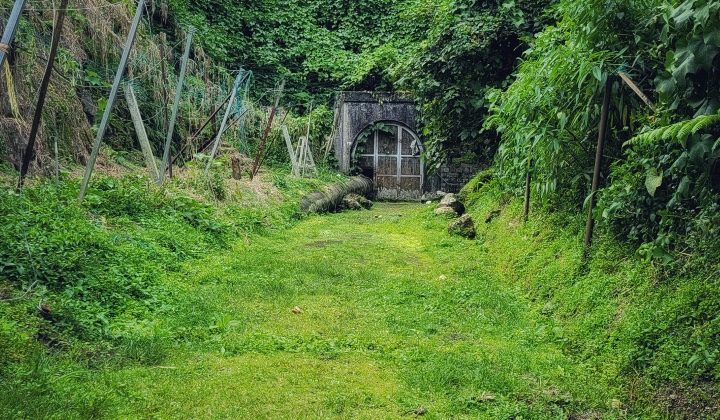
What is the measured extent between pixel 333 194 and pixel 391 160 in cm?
428

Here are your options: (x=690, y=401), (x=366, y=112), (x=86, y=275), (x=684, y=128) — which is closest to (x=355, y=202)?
(x=366, y=112)

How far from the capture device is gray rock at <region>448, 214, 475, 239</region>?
9.60 m

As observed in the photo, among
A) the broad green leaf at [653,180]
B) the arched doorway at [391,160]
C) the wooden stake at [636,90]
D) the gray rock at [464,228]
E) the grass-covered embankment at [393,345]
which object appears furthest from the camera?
the arched doorway at [391,160]

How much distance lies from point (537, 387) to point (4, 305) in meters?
3.61

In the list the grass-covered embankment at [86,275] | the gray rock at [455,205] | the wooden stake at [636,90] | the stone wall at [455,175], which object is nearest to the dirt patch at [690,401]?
the wooden stake at [636,90]

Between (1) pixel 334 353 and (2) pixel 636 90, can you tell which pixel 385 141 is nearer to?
(2) pixel 636 90

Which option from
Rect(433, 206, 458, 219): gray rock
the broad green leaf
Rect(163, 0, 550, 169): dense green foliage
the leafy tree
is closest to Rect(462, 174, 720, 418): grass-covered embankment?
the broad green leaf

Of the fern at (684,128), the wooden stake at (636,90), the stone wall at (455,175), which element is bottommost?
the stone wall at (455,175)

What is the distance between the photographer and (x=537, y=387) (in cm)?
385

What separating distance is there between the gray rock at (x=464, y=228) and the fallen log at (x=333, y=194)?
387 cm

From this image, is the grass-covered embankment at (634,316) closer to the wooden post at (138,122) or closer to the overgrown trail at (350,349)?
the overgrown trail at (350,349)

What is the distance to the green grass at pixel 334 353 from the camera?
140 inches

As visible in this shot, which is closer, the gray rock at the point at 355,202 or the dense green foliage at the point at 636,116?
the dense green foliage at the point at 636,116

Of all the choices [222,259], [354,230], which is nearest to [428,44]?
[354,230]
